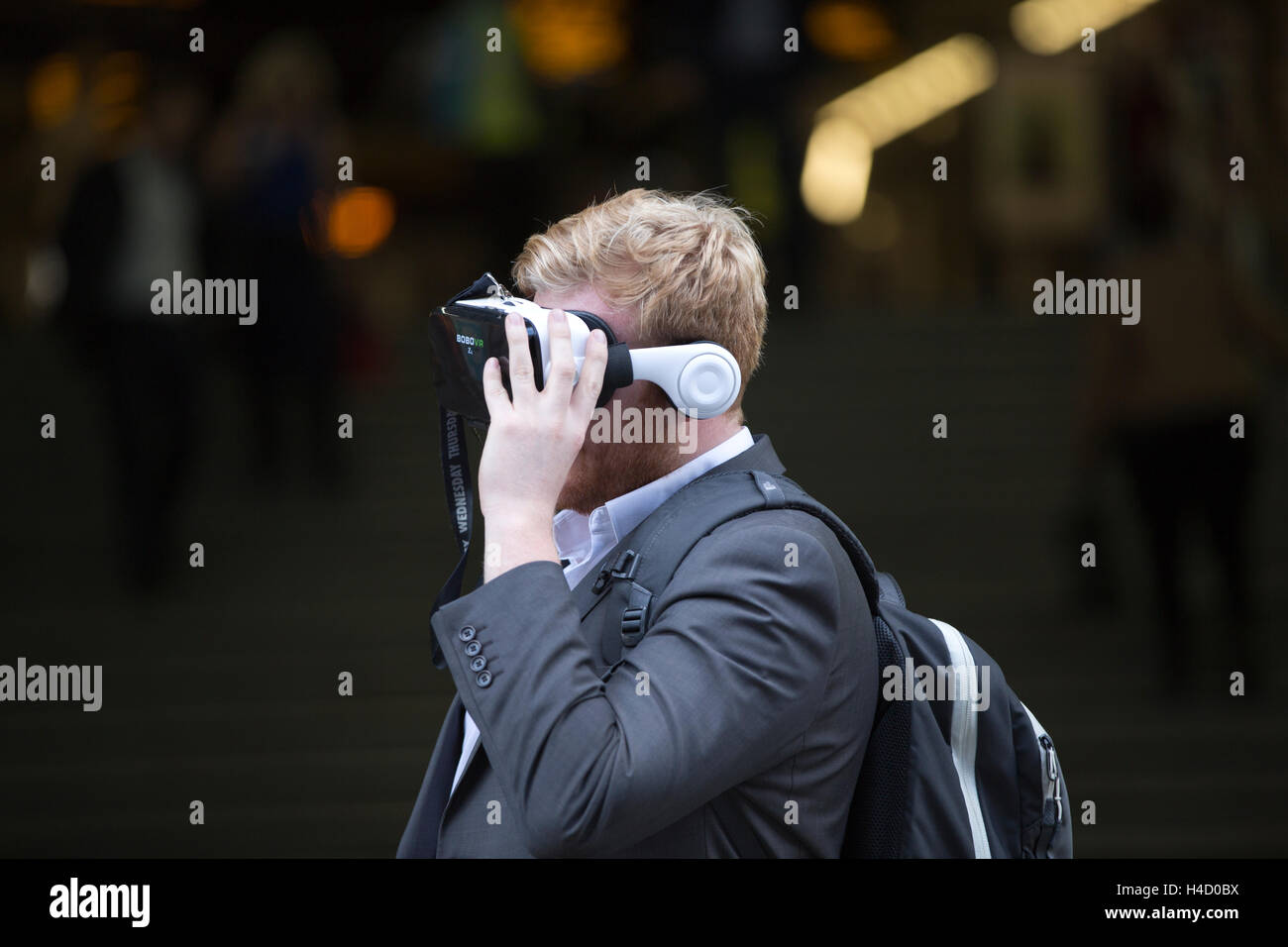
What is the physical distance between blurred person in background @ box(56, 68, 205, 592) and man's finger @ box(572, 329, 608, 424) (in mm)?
5046

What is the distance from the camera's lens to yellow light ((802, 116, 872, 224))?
1686 centimetres

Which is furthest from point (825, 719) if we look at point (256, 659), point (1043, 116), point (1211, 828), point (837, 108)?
point (837, 108)

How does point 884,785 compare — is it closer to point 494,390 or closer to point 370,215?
point 494,390

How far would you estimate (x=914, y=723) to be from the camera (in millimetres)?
1673

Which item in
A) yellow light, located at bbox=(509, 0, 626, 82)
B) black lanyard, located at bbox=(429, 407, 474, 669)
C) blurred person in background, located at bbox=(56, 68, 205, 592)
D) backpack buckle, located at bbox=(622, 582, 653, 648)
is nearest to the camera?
backpack buckle, located at bbox=(622, 582, 653, 648)

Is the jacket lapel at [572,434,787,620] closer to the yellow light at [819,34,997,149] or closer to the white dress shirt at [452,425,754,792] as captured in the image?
the white dress shirt at [452,425,754,792]

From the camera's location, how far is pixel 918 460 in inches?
309

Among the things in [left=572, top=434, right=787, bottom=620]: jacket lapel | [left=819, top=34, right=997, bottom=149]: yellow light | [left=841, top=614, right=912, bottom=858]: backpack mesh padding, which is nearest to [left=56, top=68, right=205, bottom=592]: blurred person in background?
[left=572, top=434, right=787, bottom=620]: jacket lapel

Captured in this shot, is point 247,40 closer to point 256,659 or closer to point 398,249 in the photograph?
point 398,249

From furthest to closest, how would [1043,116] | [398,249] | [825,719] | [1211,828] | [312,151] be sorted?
[398,249] → [1043,116] → [312,151] → [1211,828] → [825,719]

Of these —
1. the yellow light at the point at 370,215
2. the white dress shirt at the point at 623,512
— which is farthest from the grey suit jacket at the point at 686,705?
the yellow light at the point at 370,215

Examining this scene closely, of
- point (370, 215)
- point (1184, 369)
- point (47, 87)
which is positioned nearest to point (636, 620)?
point (1184, 369)

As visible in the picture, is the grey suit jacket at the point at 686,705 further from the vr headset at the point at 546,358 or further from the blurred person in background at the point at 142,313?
the blurred person in background at the point at 142,313

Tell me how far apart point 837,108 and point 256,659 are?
1264cm
